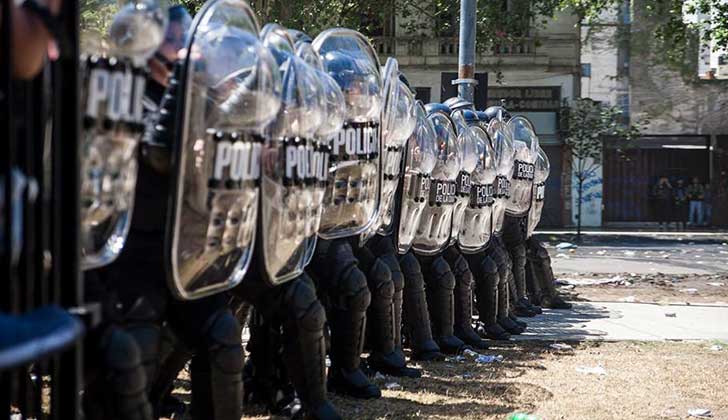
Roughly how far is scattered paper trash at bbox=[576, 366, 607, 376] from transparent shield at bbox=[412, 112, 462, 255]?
122 cm

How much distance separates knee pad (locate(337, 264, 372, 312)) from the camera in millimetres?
5652

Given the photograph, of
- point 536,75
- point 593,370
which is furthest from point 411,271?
point 536,75

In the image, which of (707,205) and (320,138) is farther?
(707,205)

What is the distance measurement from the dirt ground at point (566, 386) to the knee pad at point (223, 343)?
1.48m

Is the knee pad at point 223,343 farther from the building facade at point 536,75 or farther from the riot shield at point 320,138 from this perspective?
the building facade at point 536,75

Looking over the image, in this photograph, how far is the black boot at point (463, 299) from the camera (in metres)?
8.05

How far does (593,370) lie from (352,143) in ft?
8.34

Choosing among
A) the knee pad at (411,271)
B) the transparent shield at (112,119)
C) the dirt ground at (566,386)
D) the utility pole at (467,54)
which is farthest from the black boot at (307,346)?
the utility pole at (467,54)

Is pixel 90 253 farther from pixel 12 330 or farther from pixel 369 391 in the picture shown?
pixel 369 391

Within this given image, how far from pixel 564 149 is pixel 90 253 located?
81.9 ft

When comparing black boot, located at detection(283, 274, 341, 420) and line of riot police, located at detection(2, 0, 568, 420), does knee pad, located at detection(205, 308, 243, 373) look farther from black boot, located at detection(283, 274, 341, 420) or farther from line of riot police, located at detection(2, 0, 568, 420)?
black boot, located at detection(283, 274, 341, 420)

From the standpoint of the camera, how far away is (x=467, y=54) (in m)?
11.3

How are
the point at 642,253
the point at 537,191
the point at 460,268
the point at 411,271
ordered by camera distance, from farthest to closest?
the point at 642,253 < the point at 537,191 < the point at 460,268 < the point at 411,271

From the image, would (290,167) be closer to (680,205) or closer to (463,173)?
(463,173)
